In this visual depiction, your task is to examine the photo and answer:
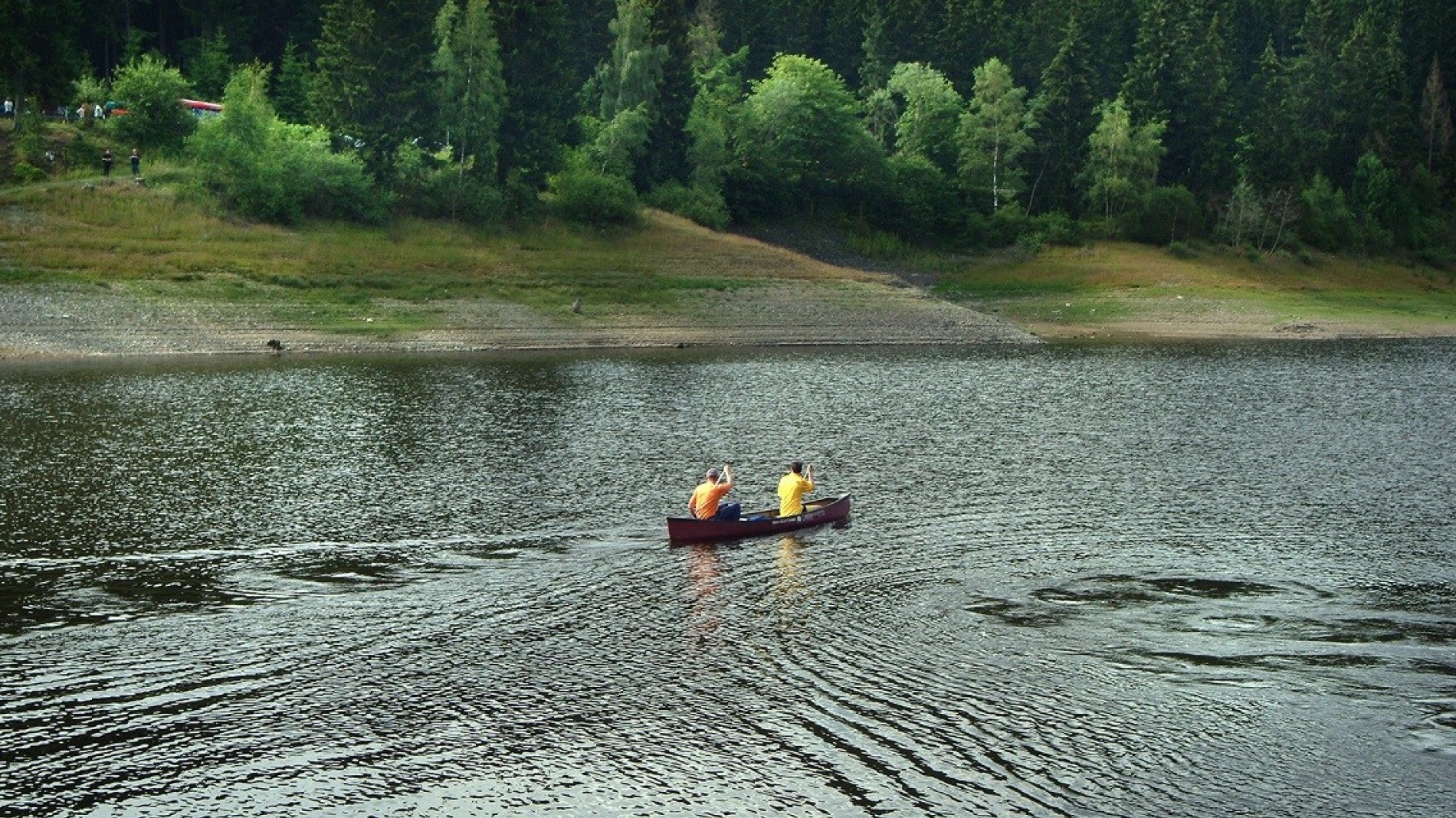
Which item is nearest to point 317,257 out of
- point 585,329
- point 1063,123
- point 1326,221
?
point 585,329

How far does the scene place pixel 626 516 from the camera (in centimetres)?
3812

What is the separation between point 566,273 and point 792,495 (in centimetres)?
6096

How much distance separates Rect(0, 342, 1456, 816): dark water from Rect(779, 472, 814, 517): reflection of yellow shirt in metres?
1.61

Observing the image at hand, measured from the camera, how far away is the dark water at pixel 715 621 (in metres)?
20.8

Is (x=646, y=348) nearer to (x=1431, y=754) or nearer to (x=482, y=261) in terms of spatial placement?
(x=482, y=261)

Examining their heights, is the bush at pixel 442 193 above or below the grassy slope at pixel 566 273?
above

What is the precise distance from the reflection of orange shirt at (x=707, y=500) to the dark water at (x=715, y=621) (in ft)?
4.83

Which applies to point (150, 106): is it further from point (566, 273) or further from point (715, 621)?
point (715, 621)

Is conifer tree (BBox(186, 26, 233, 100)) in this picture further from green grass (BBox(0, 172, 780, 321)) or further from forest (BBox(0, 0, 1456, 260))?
green grass (BBox(0, 172, 780, 321))

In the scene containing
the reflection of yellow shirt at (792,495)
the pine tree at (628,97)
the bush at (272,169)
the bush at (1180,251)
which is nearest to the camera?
the reflection of yellow shirt at (792,495)

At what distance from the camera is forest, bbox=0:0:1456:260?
104438 mm

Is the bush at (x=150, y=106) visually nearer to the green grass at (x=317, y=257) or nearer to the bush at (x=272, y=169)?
the bush at (x=272, y=169)

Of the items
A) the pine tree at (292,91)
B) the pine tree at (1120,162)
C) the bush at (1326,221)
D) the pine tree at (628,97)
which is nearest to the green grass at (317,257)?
the pine tree at (628,97)

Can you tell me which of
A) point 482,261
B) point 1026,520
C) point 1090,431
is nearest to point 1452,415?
point 1090,431
